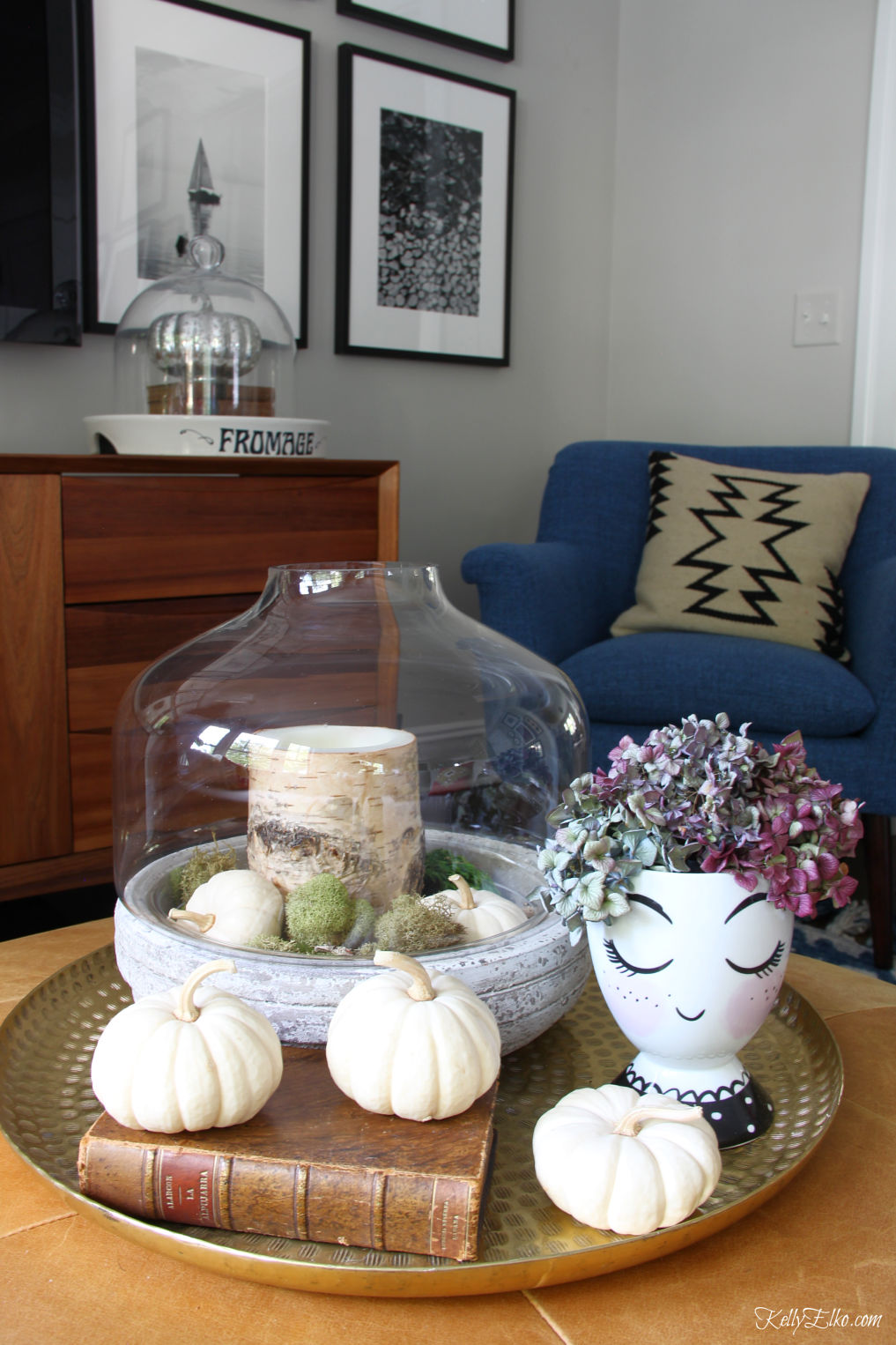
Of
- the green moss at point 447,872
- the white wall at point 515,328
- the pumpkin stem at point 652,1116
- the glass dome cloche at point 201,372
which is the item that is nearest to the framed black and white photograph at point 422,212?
the white wall at point 515,328

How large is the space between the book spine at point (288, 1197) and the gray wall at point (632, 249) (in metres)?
2.30

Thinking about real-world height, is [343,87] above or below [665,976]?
above

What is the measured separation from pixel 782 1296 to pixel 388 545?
1772mm

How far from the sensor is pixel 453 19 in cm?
284

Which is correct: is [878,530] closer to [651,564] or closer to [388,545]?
[651,564]

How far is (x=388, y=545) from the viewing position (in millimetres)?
2195

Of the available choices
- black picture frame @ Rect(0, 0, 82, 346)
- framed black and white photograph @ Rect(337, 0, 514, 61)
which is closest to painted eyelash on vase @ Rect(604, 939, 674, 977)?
black picture frame @ Rect(0, 0, 82, 346)

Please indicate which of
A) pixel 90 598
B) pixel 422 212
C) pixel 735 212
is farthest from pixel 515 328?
pixel 90 598

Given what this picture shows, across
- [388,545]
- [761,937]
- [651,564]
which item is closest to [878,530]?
[651,564]

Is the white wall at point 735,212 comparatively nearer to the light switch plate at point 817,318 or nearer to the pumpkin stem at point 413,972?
the light switch plate at point 817,318

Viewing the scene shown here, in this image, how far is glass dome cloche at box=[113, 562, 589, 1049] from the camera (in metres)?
0.74

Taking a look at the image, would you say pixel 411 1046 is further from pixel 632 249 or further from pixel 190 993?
pixel 632 249

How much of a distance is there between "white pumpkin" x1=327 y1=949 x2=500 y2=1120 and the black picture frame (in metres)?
1.85

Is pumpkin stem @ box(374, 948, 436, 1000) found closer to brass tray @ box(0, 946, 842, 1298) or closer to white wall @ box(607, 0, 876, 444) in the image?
brass tray @ box(0, 946, 842, 1298)
